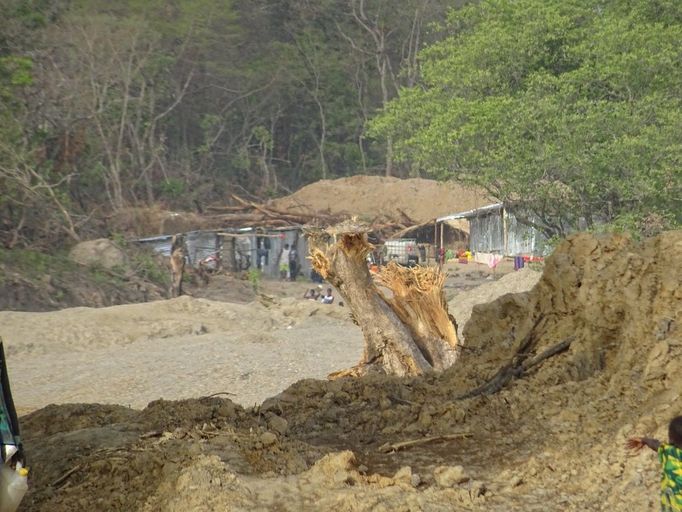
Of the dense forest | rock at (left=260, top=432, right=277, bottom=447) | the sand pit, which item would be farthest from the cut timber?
the dense forest

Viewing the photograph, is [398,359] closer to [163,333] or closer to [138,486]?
[138,486]

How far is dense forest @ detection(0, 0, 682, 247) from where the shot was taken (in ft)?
80.5

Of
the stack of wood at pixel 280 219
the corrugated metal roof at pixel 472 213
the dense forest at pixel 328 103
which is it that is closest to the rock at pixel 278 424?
the dense forest at pixel 328 103

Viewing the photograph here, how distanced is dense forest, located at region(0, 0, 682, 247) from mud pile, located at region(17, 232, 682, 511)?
49.0 feet

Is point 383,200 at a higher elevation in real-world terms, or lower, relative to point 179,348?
lower

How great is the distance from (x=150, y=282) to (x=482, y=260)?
47.8 feet

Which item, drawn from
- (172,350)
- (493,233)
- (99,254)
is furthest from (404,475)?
(493,233)

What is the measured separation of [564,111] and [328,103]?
3621 cm

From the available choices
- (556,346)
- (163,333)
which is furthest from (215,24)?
(556,346)

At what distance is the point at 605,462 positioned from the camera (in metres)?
5.97

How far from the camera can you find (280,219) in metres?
43.9

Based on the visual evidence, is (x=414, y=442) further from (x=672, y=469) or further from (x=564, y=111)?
(x=564, y=111)

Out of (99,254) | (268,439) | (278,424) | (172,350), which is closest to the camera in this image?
(268,439)

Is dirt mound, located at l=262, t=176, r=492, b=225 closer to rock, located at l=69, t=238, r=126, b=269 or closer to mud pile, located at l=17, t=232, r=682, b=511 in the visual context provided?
rock, located at l=69, t=238, r=126, b=269
